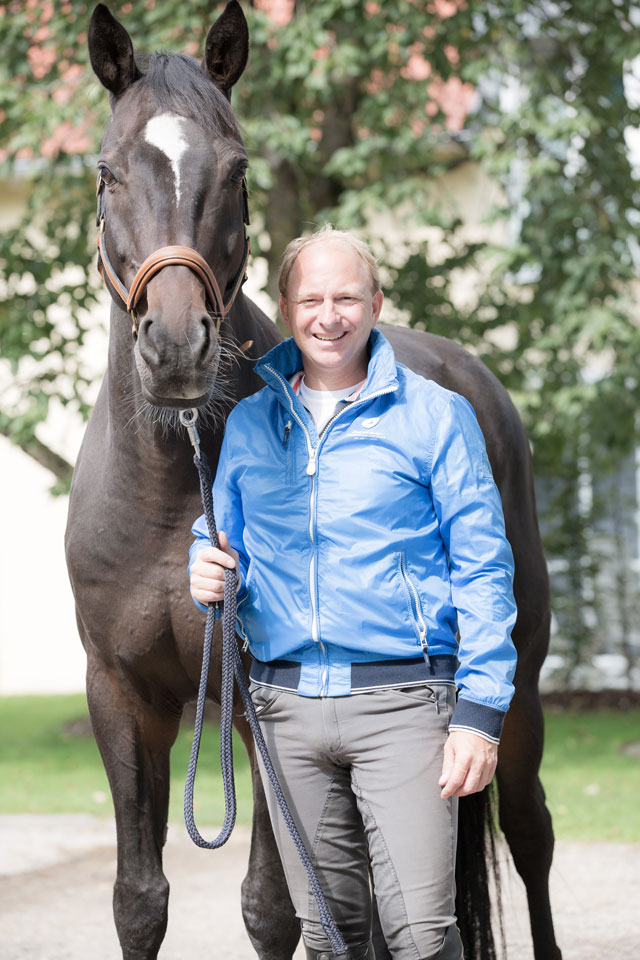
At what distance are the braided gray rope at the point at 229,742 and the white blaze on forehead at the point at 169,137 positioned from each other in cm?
63

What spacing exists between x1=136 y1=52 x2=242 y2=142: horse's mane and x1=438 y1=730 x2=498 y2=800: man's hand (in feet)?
4.76

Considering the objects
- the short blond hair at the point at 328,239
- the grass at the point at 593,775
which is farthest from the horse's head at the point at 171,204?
the grass at the point at 593,775

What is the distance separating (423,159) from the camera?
850 cm

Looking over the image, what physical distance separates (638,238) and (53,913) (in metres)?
5.82

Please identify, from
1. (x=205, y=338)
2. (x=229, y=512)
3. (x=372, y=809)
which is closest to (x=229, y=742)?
(x=372, y=809)

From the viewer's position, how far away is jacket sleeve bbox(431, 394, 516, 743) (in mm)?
2062

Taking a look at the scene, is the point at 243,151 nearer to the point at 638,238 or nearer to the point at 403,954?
the point at 403,954

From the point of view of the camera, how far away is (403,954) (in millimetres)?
2109

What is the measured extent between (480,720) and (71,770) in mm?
6769

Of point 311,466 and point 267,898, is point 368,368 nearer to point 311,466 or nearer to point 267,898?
point 311,466

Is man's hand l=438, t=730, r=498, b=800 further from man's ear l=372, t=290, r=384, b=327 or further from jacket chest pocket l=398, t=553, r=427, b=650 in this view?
man's ear l=372, t=290, r=384, b=327

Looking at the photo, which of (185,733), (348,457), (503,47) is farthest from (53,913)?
(503,47)

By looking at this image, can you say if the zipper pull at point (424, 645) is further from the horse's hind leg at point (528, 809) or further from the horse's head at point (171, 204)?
the horse's hind leg at point (528, 809)

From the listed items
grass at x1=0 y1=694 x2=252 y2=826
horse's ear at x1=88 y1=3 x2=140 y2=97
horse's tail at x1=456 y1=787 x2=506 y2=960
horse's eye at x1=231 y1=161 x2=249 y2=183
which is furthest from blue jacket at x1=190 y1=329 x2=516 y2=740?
grass at x1=0 y1=694 x2=252 y2=826
